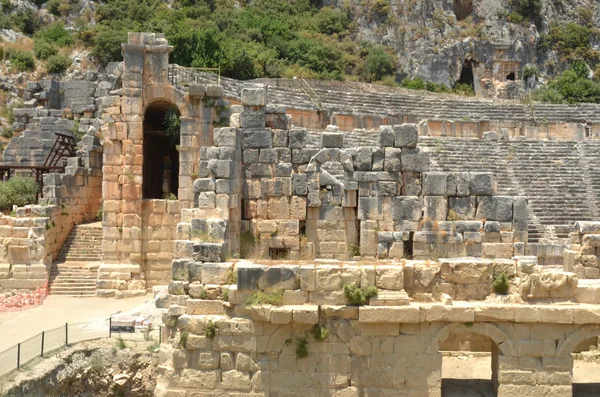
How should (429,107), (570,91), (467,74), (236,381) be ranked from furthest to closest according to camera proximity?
(467,74) < (570,91) < (429,107) < (236,381)

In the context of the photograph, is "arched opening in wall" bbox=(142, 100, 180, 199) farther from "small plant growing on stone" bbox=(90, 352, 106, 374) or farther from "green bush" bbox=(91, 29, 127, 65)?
"green bush" bbox=(91, 29, 127, 65)

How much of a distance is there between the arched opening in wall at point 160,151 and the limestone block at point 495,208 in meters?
10.5

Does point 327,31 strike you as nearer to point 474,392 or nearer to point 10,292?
point 10,292

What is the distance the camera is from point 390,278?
366 inches

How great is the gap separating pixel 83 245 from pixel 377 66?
26.6 metres

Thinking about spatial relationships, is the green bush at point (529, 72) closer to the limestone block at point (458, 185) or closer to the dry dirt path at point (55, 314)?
the dry dirt path at point (55, 314)

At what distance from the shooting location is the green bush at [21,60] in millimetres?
30922

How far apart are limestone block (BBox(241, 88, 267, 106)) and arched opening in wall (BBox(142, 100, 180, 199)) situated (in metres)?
6.78

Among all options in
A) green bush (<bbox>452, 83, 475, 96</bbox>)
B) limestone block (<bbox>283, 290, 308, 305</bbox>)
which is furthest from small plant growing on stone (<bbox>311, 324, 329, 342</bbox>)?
green bush (<bbox>452, 83, 475, 96</bbox>)

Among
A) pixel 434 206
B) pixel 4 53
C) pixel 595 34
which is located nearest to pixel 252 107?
pixel 434 206

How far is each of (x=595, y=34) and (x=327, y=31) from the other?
18.7 meters

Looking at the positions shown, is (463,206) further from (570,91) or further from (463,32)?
(463,32)

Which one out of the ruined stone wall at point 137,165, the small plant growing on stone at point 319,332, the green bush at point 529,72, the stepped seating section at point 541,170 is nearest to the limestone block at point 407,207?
the small plant growing on stone at point 319,332

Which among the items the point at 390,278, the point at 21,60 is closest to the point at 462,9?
the point at 21,60
